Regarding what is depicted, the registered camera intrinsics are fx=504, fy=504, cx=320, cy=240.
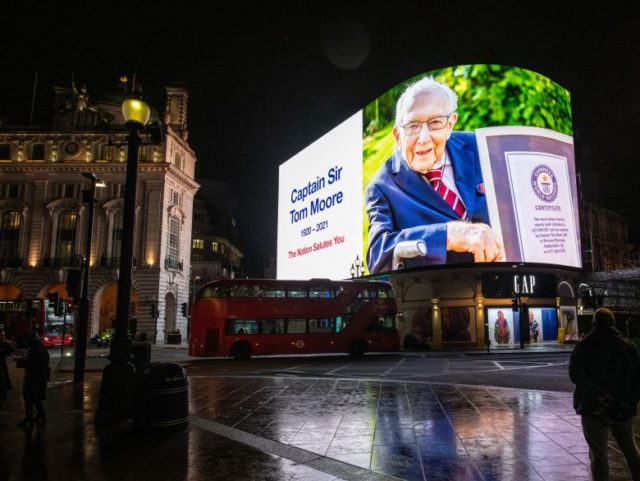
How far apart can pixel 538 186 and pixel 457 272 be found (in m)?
8.08

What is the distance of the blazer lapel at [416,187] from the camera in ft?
111

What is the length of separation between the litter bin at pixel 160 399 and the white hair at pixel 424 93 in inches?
1215

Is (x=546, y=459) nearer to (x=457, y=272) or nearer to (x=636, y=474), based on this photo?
(x=636, y=474)

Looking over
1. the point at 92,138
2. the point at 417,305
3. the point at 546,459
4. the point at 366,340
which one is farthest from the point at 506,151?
the point at 92,138

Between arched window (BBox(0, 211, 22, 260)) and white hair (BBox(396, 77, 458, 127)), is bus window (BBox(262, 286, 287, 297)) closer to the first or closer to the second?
white hair (BBox(396, 77, 458, 127))

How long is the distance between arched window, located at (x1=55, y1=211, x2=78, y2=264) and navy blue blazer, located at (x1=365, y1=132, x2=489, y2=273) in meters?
32.4

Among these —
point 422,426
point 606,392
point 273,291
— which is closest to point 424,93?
point 273,291

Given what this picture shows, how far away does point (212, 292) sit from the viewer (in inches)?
969

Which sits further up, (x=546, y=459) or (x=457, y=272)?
(x=457, y=272)

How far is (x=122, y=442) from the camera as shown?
24.8 ft

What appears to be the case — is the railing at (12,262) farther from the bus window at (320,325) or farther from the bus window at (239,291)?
the bus window at (320,325)

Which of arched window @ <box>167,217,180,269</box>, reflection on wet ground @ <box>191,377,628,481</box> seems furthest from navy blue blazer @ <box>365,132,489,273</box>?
arched window @ <box>167,217,180,269</box>

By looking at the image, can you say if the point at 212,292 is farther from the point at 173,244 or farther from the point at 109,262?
the point at 173,244

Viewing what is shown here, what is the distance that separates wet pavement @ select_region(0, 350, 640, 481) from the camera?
603 cm
